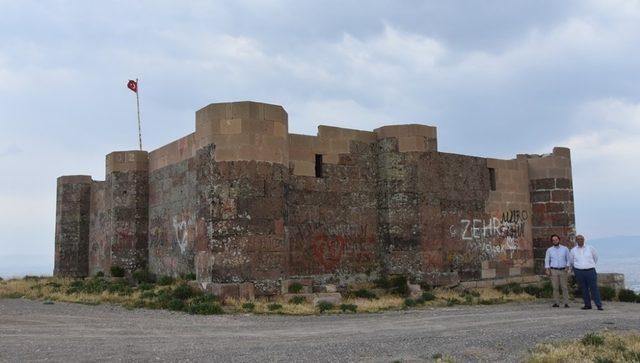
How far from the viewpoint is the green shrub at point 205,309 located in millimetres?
12289

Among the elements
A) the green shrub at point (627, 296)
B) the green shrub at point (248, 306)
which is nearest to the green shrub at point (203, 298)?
the green shrub at point (248, 306)

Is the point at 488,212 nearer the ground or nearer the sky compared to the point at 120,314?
nearer the sky

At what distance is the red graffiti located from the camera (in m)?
15.9

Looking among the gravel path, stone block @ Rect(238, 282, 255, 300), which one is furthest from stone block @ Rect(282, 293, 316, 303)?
the gravel path

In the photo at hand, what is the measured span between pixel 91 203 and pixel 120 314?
11.7 meters

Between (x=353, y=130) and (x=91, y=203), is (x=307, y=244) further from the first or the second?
(x=91, y=203)

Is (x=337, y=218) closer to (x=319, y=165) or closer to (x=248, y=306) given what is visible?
(x=319, y=165)

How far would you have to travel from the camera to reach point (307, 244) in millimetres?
15758

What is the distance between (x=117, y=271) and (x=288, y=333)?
35.6ft

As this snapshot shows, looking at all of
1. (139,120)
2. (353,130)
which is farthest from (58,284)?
(353,130)

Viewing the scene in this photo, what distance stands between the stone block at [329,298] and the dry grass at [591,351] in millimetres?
5869

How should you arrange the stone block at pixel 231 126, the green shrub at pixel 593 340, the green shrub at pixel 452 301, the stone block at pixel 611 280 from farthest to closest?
the stone block at pixel 611 280 → the green shrub at pixel 452 301 → the stone block at pixel 231 126 → the green shrub at pixel 593 340

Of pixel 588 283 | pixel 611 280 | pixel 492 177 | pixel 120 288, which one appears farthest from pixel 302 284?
pixel 611 280

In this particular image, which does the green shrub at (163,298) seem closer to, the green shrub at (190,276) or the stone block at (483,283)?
the green shrub at (190,276)
